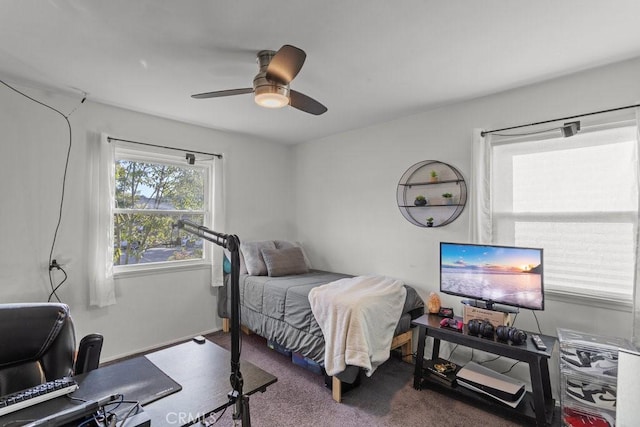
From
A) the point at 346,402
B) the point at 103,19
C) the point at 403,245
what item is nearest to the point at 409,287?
the point at 403,245

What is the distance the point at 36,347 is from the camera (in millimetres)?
1354

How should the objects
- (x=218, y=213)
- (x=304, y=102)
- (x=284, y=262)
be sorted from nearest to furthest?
1. (x=304, y=102)
2. (x=284, y=262)
3. (x=218, y=213)

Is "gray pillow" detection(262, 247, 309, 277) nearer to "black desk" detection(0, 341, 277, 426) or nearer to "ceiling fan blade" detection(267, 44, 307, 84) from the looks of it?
"black desk" detection(0, 341, 277, 426)

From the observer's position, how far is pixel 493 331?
2.15 meters

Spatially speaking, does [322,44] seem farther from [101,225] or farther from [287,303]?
[101,225]

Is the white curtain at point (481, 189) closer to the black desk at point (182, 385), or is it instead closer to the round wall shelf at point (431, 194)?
the round wall shelf at point (431, 194)

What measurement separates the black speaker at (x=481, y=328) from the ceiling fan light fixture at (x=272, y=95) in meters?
2.00

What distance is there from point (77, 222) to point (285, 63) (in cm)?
241

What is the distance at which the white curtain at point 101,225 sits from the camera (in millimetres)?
2789

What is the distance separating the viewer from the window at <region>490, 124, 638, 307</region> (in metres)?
2.06

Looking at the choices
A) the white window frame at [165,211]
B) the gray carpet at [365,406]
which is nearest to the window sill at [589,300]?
the gray carpet at [365,406]

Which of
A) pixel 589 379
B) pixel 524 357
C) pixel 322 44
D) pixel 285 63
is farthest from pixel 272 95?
pixel 589 379

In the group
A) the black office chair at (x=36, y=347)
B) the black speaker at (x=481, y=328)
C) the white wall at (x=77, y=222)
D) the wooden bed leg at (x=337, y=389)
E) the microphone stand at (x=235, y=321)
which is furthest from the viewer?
the white wall at (x=77, y=222)

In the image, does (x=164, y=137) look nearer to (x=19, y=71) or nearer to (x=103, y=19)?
(x=19, y=71)
